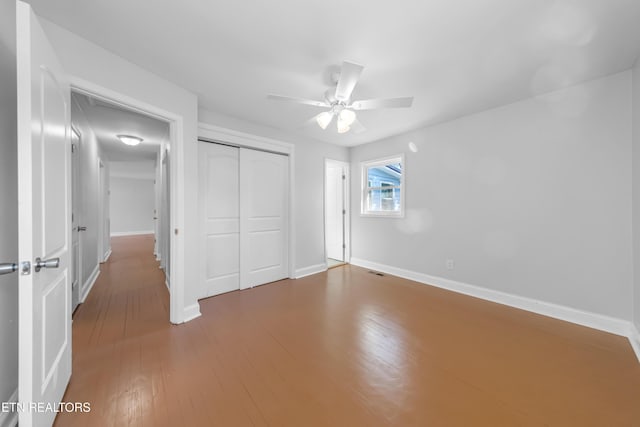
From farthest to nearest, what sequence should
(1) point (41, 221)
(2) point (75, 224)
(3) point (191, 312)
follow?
1. (2) point (75, 224)
2. (3) point (191, 312)
3. (1) point (41, 221)

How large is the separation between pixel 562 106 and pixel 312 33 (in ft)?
8.83

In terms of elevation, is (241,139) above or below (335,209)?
above

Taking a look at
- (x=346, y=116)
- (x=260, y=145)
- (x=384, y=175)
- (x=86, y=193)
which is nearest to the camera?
(x=346, y=116)

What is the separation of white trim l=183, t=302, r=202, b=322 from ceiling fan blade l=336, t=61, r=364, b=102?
255 cm

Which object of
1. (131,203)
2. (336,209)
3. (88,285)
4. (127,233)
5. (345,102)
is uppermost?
(345,102)

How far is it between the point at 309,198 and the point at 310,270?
126 centimetres

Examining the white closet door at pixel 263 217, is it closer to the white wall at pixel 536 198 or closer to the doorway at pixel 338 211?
the doorway at pixel 338 211

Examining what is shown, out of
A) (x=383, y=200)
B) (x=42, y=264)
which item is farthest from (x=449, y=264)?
(x=42, y=264)

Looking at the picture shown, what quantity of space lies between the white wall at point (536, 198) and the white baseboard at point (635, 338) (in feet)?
0.46

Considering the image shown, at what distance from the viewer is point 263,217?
11.6 ft

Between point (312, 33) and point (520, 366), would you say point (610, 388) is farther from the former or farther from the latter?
point (312, 33)

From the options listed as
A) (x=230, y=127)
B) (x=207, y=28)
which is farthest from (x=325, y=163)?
(x=207, y=28)

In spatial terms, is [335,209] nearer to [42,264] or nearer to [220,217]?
[220,217]

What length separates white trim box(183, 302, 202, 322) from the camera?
239 cm
